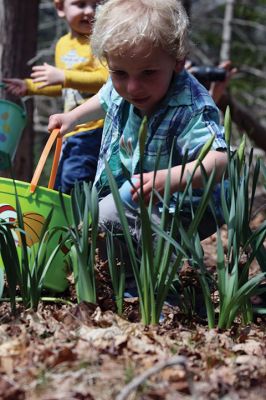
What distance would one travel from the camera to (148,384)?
1457mm

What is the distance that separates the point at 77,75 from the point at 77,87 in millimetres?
59

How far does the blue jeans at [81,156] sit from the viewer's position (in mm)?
3521

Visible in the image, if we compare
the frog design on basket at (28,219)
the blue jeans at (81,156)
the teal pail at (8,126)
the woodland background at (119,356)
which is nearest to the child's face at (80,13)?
the blue jeans at (81,156)

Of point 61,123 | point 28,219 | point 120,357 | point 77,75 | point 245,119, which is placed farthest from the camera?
point 245,119

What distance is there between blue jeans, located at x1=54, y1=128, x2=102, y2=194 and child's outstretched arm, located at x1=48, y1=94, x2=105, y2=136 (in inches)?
24.3

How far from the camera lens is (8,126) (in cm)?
312

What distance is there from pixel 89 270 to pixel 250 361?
2.03 ft

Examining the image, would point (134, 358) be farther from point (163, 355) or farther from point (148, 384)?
point (148, 384)

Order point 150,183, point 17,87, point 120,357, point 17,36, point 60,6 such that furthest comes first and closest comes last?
point 17,36 < point 60,6 < point 17,87 < point 150,183 < point 120,357

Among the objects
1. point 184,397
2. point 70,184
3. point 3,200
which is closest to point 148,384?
point 184,397

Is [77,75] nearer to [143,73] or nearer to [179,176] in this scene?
[143,73]

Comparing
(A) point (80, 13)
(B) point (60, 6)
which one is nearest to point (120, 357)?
(A) point (80, 13)

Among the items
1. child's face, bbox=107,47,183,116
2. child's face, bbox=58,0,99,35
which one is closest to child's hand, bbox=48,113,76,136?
child's face, bbox=107,47,183,116

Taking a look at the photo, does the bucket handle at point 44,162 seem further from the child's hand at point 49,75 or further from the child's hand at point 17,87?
the child's hand at point 17,87
